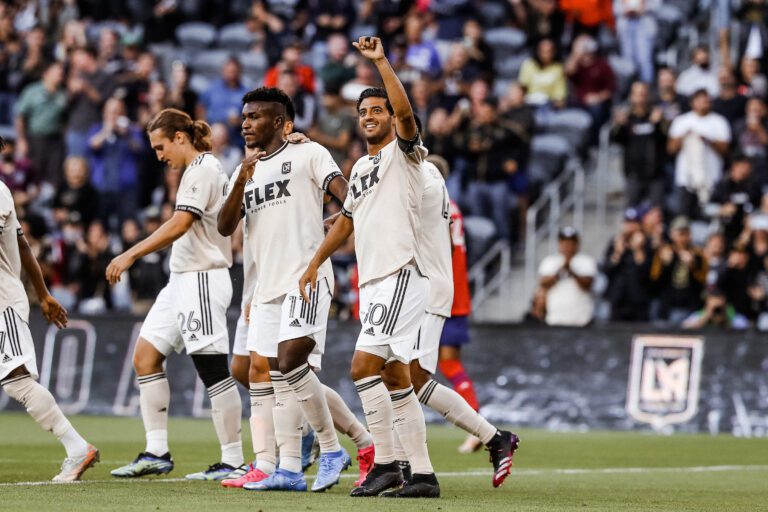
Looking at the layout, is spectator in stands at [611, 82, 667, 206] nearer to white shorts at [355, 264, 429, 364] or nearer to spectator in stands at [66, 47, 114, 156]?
spectator in stands at [66, 47, 114, 156]

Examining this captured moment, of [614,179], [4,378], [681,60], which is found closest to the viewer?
[4,378]

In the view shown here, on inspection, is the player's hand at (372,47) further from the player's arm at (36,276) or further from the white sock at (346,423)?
the player's arm at (36,276)

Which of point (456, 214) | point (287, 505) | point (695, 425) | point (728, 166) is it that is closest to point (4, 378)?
point (287, 505)

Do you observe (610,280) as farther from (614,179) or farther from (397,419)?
(397,419)

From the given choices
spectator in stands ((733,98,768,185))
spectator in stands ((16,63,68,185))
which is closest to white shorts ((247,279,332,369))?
spectator in stands ((733,98,768,185))

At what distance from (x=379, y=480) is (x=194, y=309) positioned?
2071 millimetres

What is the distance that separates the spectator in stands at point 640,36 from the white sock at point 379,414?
43.7ft

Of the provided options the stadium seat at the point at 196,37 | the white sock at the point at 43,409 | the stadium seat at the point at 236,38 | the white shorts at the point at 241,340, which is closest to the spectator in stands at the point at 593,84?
the stadium seat at the point at 236,38

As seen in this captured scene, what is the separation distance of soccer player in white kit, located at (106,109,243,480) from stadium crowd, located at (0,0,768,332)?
753 centimetres

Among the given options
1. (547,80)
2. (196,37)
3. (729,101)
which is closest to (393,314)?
(729,101)

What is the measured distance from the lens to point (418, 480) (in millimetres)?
8656

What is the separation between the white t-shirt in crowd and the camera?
16719 millimetres

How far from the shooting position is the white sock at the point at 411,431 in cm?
868

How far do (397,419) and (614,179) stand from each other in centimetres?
1235
